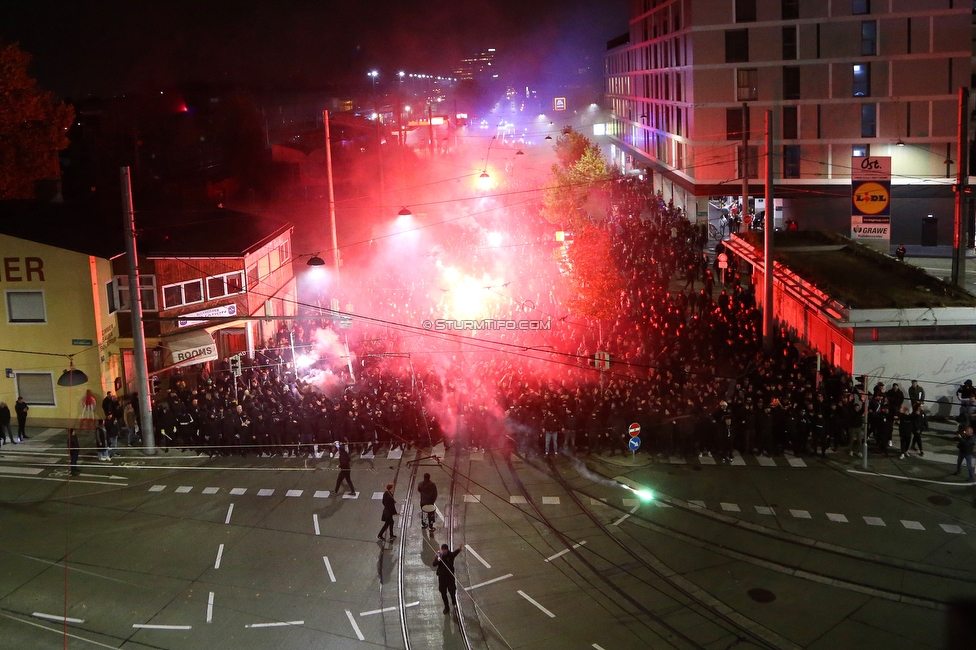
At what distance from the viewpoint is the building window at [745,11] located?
38.6m

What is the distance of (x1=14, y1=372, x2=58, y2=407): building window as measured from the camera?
21.3 m

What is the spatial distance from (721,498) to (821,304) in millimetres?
7477

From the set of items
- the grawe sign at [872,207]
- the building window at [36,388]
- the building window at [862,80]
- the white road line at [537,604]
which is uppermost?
the building window at [862,80]

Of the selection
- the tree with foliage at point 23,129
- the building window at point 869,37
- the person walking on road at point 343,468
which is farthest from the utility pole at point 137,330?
the building window at point 869,37

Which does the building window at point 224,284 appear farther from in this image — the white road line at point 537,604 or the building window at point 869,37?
the building window at point 869,37

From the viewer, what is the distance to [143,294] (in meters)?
22.5

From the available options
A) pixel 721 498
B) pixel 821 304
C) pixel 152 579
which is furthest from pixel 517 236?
pixel 152 579

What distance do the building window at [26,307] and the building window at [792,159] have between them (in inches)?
1229

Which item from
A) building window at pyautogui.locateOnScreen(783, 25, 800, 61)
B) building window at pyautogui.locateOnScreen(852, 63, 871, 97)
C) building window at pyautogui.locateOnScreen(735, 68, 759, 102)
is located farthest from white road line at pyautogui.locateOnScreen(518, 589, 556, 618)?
building window at pyautogui.locateOnScreen(783, 25, 800, 61)

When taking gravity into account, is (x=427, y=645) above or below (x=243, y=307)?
below

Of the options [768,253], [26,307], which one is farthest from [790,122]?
[26,307]

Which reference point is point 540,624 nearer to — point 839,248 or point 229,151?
point 839,248

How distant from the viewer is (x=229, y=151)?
51469 mm
